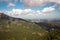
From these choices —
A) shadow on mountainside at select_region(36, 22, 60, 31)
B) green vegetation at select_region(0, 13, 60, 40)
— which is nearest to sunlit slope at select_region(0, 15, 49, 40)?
green vegetation at select_region(0, 13, 60, 40)

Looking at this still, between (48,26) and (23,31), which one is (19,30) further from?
(48,26)

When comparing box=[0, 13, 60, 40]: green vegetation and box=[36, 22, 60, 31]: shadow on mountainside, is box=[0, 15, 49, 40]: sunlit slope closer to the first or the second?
box=[0, 13, 60, 40]: green vegetation

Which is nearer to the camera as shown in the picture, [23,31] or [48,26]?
[23,31]

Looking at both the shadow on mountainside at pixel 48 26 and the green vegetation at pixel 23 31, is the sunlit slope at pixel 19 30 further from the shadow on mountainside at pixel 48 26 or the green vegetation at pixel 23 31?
the shadow on mountainside at pixel 48 26

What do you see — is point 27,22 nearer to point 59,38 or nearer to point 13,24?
point 13,24

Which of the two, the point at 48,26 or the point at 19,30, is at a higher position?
the point at 48,26

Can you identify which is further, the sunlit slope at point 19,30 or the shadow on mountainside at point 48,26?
the shadow on mountainside at point 48,26

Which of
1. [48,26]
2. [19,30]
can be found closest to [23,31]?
[19,30]

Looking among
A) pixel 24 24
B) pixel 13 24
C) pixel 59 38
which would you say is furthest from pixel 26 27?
pixel 59 38

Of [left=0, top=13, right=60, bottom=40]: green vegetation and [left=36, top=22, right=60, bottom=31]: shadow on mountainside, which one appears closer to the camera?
[left=0, top=13, right=60, bottom=40]: green vegetation

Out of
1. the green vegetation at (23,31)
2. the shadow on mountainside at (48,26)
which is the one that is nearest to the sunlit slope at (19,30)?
the green vegetation at (23,31)

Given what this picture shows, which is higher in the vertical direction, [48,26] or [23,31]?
[48,26]
